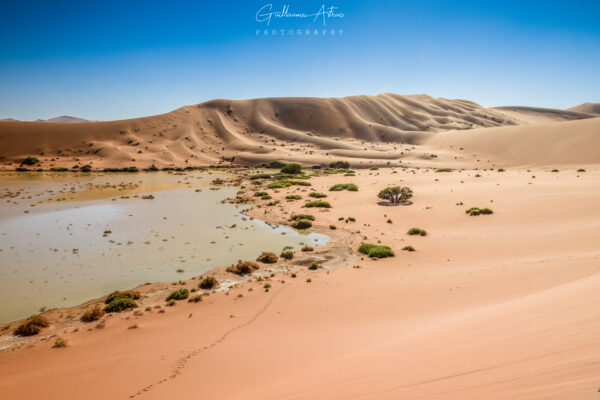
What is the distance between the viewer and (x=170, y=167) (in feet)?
253

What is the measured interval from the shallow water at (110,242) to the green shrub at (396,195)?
1268 centimetres

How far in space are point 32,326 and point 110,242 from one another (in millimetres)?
11999

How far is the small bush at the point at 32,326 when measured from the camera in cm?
1173

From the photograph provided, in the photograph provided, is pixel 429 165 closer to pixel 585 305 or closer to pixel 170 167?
pixel 170 167

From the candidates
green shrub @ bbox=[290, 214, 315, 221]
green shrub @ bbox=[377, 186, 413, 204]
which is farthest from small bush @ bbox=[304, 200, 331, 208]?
green shrub @ bbox=[377, 186, 413, 204]

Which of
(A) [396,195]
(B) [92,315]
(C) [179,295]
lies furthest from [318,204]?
(B) [92,315]

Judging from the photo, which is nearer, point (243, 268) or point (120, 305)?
Answer: point (120, 305)

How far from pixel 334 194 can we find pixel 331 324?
30.0 metres

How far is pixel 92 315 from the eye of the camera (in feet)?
41.7

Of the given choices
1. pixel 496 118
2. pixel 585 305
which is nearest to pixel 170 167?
pixel 585 305

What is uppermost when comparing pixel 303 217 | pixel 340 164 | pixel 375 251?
pixel 340 164

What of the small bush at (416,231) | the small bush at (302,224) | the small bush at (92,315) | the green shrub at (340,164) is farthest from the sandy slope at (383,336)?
the green shrub at (340,164)

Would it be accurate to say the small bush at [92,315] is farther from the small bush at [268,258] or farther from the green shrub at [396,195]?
the green shrub at [396,195]

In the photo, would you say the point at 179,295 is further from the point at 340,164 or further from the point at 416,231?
the point at 340,164
